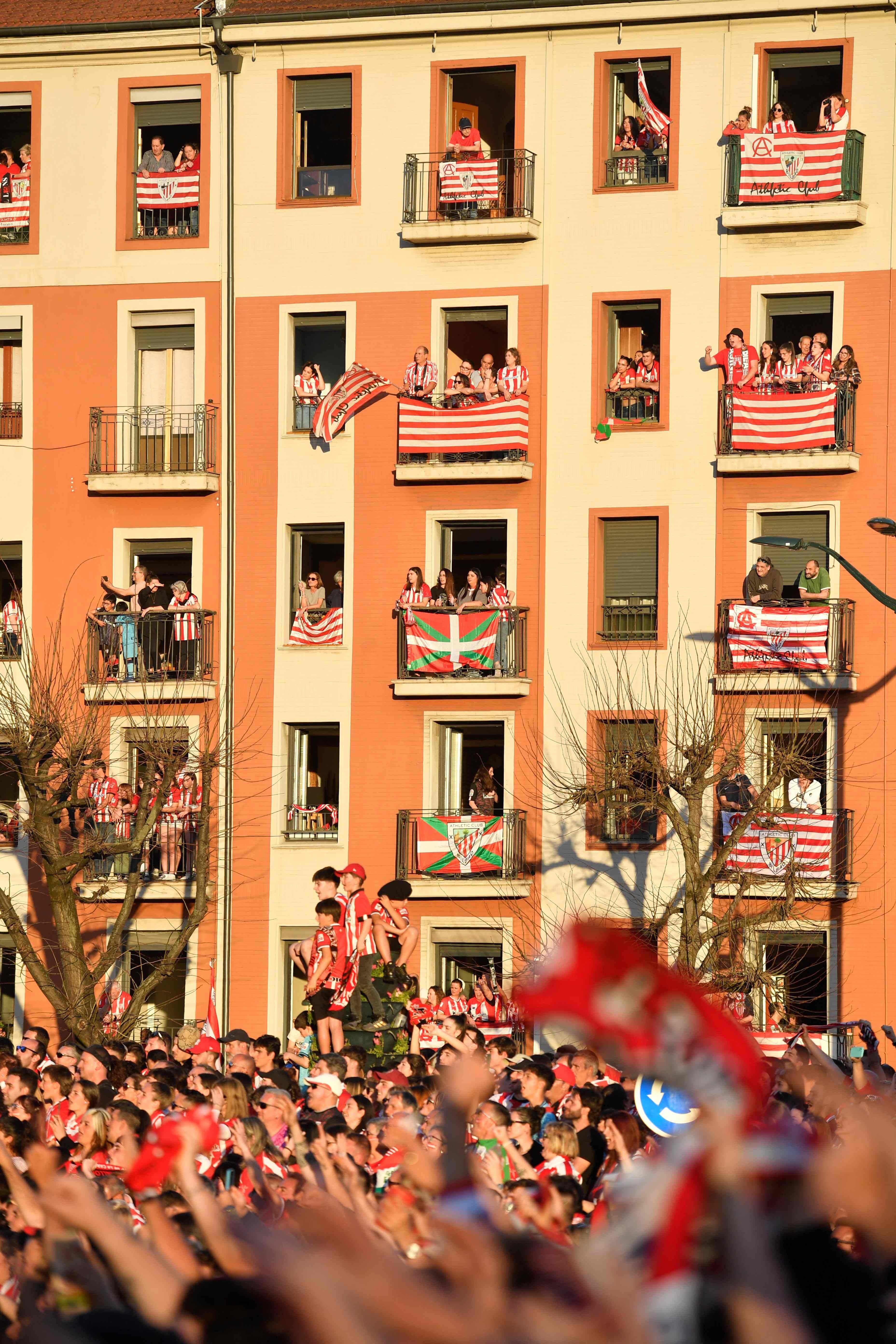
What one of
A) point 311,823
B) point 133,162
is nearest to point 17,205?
point 133,162

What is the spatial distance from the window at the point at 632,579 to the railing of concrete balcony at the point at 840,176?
475cm

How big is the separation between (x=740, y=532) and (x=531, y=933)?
6441mm

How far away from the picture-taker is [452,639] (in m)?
30.3

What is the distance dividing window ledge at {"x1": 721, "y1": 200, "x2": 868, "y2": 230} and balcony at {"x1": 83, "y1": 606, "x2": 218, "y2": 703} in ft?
31.3

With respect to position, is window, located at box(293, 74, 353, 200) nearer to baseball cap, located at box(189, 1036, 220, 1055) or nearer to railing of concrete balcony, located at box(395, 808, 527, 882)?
railing of concrete balcony, located at box(395, 808, 527, 882)

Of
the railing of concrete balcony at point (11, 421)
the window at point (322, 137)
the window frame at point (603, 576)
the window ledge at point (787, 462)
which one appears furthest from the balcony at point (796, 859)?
the railing of concrete balcony at point (11, 421)

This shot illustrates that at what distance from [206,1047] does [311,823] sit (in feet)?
41.7

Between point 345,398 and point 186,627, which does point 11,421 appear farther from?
point 345,398

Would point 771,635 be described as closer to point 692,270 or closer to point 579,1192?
point 692,270

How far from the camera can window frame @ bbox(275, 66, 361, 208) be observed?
3170 centimetres

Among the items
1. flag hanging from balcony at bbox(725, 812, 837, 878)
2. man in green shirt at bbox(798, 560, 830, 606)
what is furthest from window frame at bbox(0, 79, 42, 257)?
flag hanging from balcony at bbox(725, 812, 837, 878)

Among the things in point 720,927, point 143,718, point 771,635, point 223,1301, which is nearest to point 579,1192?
point 223,1301

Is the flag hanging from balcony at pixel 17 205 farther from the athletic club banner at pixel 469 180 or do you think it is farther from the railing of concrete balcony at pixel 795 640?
the railing of concrete balcony at pixel 795 640

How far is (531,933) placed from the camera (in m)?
30.0
